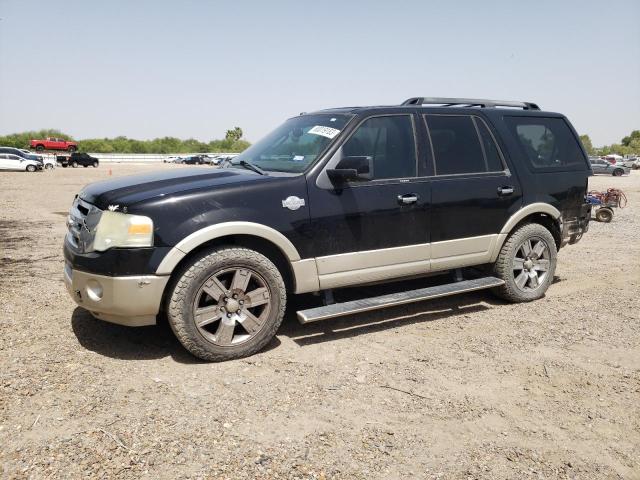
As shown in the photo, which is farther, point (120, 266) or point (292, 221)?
point (292, 221)

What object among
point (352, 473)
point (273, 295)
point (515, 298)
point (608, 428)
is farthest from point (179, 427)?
point (515, 298)

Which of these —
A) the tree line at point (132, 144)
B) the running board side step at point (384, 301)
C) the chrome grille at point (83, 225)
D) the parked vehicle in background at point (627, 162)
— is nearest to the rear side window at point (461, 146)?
the running board side step at point (384, 301)

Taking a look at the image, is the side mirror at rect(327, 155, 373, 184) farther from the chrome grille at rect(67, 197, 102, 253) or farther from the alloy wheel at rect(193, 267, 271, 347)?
the chrome grille at rect(67, 197, 102, 253)

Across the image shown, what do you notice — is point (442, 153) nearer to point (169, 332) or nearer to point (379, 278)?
point (379, 278)

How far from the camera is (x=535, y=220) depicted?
5793 mm

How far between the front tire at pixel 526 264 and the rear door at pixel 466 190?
258 mm

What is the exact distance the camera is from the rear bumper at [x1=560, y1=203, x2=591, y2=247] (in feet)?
19.5

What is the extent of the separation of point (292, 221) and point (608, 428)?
257cm

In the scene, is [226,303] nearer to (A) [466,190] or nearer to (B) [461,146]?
(A) [466,190]

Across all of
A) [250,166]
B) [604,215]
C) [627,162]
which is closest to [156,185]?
[250,166]

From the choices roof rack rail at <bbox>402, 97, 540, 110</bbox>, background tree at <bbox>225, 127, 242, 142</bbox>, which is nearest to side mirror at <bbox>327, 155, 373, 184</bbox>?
roof rack rail at <bbox>402, 97, 540, 110</bbox>

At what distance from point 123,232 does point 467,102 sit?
3.85 meters

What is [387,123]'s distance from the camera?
16.0ft

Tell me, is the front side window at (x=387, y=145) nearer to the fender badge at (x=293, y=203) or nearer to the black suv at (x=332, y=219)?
the black suv at (x=332, y=219)
